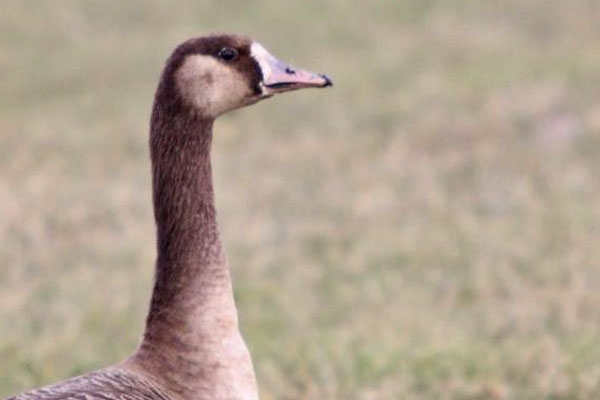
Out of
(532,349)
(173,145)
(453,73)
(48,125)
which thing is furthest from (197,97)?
(453,73)

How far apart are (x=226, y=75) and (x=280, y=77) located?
0.18 metres

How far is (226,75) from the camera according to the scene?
470 cm

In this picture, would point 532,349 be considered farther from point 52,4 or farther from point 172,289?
point 52,4

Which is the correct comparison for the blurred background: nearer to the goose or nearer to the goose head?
the goose

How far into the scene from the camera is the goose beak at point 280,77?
4.68 meters

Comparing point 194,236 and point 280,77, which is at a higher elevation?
point 280,77

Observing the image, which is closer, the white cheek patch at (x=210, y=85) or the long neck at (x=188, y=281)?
the long neck at (x=188, y=281)

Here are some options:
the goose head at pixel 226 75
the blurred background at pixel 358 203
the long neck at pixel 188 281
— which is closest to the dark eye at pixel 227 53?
the goose head at pixel 226 75

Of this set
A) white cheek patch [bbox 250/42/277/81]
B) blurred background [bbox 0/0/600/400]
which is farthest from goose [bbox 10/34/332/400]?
blurred background [bbox 0/0/600/400]

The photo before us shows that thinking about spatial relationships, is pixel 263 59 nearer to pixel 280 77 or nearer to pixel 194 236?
pixel 280 77

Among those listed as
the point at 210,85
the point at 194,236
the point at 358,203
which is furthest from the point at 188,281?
the point at 358,203

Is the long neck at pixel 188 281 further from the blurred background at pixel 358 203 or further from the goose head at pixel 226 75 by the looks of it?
the blurred background at pixel 358 203

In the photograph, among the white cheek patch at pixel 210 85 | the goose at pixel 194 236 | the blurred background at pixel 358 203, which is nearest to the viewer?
the goose at pixel 194 236

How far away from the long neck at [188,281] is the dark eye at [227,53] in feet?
0.74
